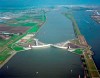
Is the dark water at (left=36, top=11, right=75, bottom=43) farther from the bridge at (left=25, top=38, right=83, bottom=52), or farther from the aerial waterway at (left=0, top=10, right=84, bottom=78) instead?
the bridge at (left=25, top=38, right=83, bottom=52)

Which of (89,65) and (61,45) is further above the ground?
(61,45)

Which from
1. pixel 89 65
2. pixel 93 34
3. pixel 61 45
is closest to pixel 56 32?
pixel 93 34

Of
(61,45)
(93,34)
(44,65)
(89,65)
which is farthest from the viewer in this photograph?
(93,34)

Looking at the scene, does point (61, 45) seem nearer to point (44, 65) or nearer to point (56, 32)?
point (44, 65)

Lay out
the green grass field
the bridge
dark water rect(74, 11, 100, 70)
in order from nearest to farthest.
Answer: dark water rect(74, 11, 100, 70) < the green grass field < the bridge

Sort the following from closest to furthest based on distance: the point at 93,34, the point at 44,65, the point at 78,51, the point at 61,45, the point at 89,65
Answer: the point at 89,65 → the point at 44,65 → the point at 78,51 → the point at 61,45 → the point at 93,34

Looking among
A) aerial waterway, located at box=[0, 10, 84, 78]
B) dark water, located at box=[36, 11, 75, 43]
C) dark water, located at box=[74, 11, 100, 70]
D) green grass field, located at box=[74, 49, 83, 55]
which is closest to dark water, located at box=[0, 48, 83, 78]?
aerial waterway, located at box=[0, 10, 84, 78]

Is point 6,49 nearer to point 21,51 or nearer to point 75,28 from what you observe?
point 21,51

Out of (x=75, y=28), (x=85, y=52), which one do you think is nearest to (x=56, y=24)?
(x=75, y=28)

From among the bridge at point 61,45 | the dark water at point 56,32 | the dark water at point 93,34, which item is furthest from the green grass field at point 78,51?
the dark water at point 56,32

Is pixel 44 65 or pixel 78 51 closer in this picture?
pixel 44 65

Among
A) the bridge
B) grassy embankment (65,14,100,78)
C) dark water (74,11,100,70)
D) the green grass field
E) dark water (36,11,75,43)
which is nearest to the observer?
grassy embankment (65,14,100,78)
